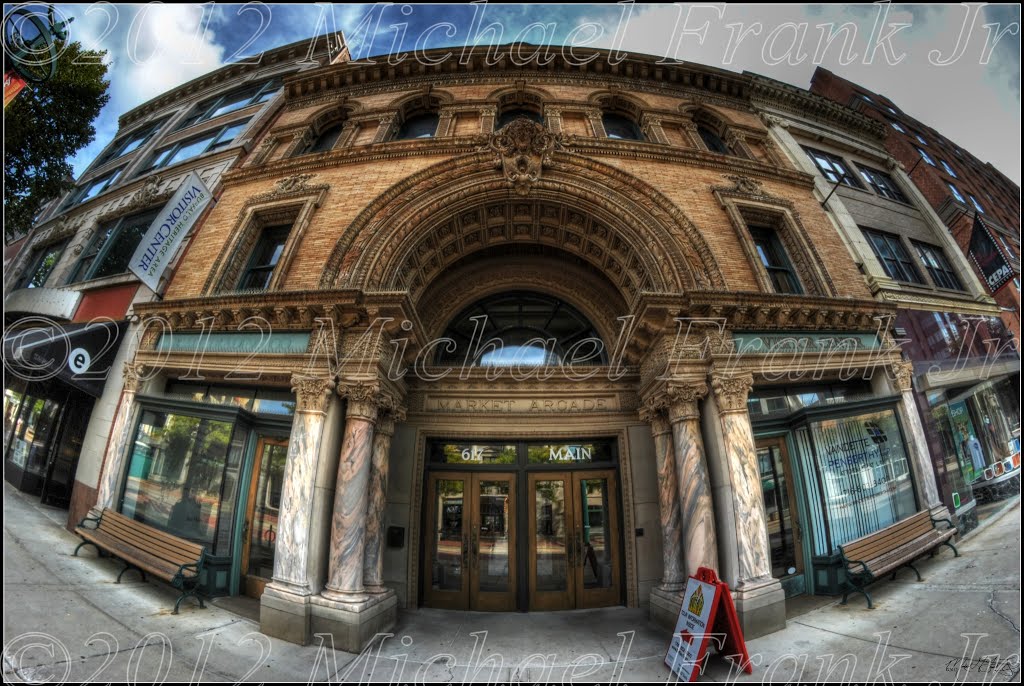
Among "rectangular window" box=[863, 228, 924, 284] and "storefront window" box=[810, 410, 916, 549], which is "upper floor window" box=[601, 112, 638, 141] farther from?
"storefront window" box=[810, 410, 916, 549]

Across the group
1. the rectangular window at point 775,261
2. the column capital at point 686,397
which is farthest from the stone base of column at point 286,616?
the rectangular window at point 775,261

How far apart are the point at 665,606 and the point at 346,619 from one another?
5.08 m

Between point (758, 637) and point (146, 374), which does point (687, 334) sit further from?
point (146, 374)

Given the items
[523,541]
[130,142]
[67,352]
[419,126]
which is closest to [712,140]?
[419,126]

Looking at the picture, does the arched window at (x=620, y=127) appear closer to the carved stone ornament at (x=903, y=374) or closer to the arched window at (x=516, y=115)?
the arched window at (x=516, y=115)

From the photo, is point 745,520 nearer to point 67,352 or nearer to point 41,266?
point 67,352

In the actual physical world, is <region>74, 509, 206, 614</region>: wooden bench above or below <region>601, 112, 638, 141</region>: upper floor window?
below

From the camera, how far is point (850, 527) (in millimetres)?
5539

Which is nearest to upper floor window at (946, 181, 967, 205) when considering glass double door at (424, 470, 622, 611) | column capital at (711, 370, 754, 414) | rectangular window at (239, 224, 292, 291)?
column capital at (711, 370, 754, 414)

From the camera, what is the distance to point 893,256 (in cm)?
784

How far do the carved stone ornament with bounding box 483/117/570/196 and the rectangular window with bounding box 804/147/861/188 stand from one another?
25.3 ft

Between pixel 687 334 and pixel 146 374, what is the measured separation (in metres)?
9.81

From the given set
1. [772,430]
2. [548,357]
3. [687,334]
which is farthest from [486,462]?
[772,430]

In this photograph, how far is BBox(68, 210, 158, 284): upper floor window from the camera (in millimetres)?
6918
